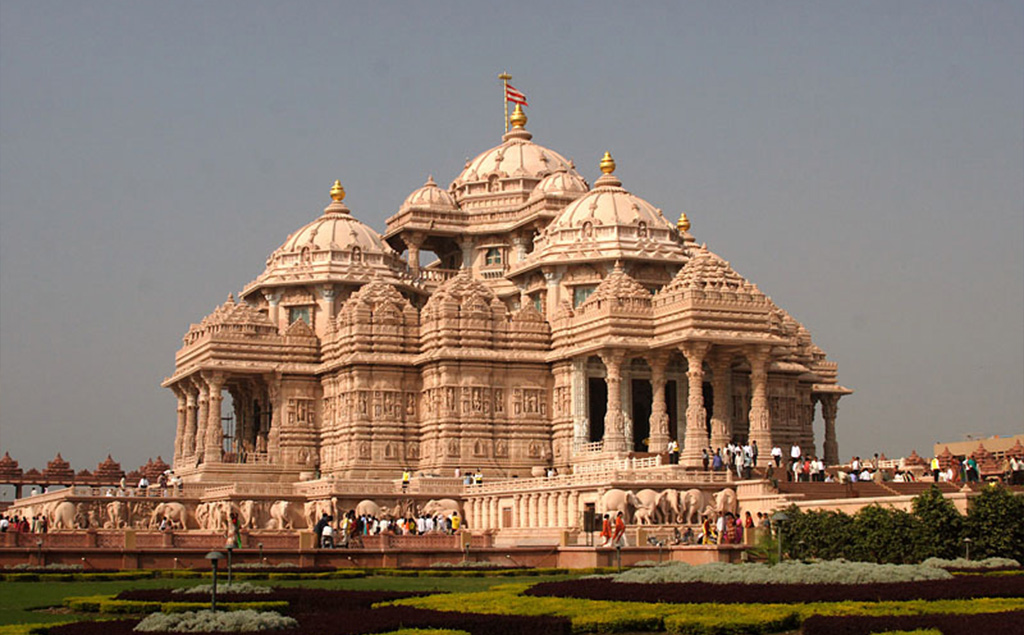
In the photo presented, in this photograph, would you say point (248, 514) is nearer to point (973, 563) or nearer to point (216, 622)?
point (973, 563)

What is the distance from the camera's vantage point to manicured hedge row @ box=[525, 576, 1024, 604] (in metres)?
23.3

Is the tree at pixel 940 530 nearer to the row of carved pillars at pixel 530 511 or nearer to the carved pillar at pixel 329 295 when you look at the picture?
the row of carved pillars at pixel 530 511

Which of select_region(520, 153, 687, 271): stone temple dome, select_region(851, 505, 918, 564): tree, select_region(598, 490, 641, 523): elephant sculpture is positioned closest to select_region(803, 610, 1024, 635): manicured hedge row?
select_region(851, 505, 918, 564): tree

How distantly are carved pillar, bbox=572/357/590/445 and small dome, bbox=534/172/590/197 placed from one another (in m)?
15.5

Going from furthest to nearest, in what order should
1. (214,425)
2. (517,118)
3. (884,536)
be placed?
(517,118) → (214,425) → (884,536)

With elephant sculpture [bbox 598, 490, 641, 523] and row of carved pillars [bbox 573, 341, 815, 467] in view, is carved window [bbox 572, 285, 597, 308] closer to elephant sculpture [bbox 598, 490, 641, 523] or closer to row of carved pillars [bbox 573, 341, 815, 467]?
row of carved pillars [bbox 573, 341, 815, 467]

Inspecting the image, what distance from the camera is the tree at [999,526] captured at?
32.3 meters

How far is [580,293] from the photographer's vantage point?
66.8m

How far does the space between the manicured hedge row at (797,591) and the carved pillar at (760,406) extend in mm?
27747

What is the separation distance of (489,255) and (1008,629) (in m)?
59.7

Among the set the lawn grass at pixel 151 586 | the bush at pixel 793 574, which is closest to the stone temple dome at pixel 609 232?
the lawn grass at pixel 151 586

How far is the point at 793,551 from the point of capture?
36281mm

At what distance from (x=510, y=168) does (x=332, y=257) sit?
1254 cm

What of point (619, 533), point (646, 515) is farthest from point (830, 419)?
point (619, 533)
